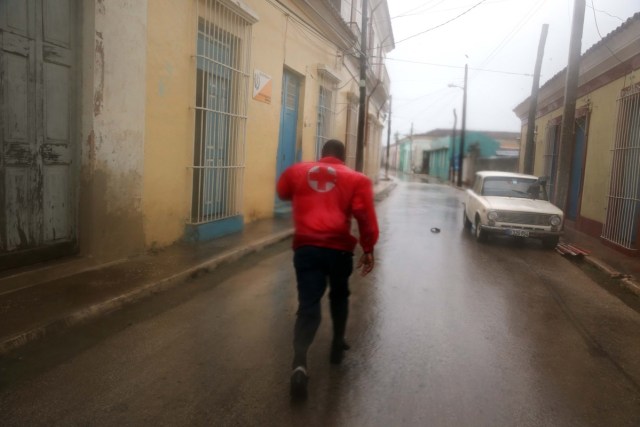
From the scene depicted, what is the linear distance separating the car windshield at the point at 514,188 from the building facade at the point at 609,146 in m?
0.54

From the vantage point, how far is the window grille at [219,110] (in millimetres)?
7992

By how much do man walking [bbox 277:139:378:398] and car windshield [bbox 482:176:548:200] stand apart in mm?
8185

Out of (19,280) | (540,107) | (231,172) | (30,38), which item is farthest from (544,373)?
(540,107)

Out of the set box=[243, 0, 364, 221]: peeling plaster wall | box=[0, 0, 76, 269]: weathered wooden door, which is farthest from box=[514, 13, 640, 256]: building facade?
box=[0, 0, 76, 269]: weathered wooden door

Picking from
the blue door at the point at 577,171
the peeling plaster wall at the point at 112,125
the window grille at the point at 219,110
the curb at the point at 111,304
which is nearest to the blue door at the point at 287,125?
the window grille at the point at 219,110

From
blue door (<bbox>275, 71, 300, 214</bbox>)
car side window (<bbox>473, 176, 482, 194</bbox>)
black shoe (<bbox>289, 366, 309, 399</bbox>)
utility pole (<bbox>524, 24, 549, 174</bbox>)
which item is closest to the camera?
black shoe (<bbox>289, 366, 309, 399</bbox>)

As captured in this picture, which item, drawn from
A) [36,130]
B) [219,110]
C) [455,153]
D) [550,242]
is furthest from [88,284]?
[455,153]

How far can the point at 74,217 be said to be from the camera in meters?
6.01

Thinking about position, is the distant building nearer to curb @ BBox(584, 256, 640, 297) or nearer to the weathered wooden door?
curb @ BBox(584, 256, 640, 297)

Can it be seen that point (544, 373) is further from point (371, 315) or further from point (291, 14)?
point (291, 14)

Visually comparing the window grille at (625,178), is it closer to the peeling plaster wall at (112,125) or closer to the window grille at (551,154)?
the window grille at (551,154)

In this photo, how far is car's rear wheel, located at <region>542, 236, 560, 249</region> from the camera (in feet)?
32.8

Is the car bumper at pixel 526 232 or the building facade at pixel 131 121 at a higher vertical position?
the building facade at pixel 131 121

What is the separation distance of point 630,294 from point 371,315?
13.0 ft
